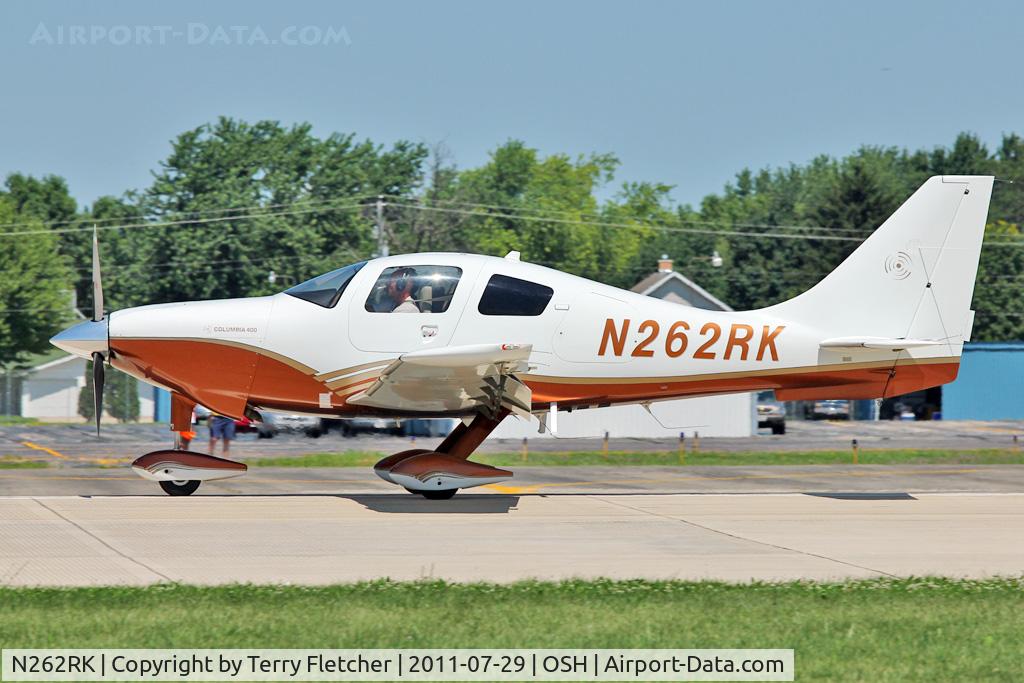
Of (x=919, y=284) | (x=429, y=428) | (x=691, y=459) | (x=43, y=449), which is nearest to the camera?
(x=919, y=284)

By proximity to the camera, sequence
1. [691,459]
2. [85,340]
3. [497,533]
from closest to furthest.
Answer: [497,533] < [85,340] < [691,459]

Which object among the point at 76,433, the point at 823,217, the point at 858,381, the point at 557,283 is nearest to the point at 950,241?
the point at 858,381

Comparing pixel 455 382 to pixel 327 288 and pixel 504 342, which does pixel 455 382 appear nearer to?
pixel 504 342

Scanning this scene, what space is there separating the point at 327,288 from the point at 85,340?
9.23 feet

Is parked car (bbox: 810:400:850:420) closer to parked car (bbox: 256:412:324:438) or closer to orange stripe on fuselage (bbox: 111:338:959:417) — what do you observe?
parked car (bbox: 256:412:324:438)

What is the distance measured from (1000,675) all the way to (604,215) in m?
93.2

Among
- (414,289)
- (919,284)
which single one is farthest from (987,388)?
(414,289)

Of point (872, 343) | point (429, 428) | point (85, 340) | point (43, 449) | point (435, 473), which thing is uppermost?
point (872, 343)

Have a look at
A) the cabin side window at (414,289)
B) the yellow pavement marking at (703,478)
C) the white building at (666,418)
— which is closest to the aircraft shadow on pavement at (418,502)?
the yellow pavement marking at (703,478)

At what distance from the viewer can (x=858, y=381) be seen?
15.9 metres

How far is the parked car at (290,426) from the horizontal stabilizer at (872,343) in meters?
26.6

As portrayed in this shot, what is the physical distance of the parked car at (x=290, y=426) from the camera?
40.1 m

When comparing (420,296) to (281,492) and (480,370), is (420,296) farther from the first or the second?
(281,492)

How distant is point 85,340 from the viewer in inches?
563
